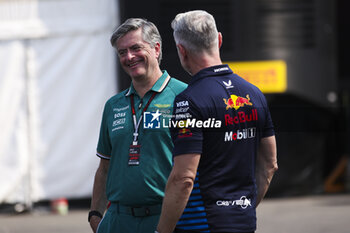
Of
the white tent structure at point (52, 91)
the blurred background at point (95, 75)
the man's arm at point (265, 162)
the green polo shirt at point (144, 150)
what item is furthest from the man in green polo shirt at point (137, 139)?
the white tent structure at point (52, 91)

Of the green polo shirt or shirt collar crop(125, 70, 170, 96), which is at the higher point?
shirt collar crop(125, 70, 170, 96)

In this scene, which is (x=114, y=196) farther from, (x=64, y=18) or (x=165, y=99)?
(x=64, y=18)

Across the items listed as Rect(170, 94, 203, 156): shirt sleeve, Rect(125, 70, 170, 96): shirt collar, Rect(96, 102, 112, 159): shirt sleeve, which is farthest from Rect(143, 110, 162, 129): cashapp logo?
Rect(170, 94, 203, 156): shirt sleeve

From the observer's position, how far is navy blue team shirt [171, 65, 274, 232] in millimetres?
2559

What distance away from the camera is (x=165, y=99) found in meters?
3.37

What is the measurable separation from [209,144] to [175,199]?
0.83 feet

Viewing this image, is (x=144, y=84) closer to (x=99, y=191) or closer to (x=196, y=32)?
(x=99, y=191)

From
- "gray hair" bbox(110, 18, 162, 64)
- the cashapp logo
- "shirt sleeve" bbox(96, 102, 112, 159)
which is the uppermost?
"gray hair" bbox(110, 18, 162, 64)

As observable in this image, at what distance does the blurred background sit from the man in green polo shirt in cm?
610

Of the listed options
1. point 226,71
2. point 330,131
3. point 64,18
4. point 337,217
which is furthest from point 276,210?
point 226,71

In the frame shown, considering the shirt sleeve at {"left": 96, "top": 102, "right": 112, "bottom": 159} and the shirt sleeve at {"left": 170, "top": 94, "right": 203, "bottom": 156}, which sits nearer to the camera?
the shirt sleeve at {"left": 170, "top": 94, "right": 203, "bottom": 156}

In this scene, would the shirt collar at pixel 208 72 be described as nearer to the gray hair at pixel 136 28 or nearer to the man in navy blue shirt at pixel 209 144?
the man in navy blue shirt at pixel 209 144

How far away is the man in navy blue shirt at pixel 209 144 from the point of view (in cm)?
255

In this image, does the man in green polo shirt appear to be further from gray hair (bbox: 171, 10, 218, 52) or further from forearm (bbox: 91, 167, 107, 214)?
gray hair (bbox: 171, 10, 218, 52)
